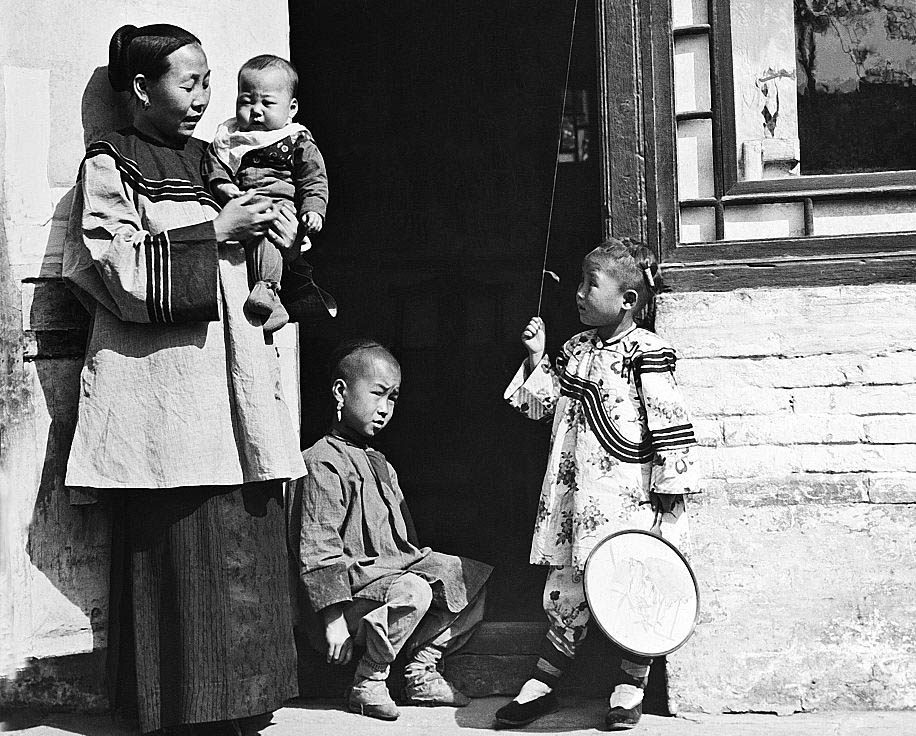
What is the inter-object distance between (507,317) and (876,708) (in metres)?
3.24

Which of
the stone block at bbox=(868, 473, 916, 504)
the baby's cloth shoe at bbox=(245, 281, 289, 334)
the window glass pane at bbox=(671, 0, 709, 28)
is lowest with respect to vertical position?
the stone block at bbox=(868, 473, 916, 504)

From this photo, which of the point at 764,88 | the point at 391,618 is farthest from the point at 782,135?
the point at 391,618

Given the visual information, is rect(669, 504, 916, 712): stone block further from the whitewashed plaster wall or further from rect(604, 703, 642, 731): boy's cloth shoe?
the whitewashed plaster wall

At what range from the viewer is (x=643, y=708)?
4156mm

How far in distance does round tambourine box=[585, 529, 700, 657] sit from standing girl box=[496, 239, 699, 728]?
0.11m

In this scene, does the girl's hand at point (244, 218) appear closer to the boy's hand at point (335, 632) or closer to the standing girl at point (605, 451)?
the standing girl at point (605, 451)

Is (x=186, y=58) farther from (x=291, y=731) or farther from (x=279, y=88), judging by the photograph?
(x=291, y=731)

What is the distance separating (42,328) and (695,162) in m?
2.25

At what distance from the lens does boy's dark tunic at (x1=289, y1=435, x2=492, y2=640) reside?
4.07 meters

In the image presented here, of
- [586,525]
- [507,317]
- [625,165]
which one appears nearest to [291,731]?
[586,525]

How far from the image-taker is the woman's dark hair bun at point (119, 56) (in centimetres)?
374

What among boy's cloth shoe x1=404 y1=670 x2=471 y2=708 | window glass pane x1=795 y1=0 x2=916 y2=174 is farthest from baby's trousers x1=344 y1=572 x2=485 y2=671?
window glass pane x1=795 y1=0 x2=916 y2=174

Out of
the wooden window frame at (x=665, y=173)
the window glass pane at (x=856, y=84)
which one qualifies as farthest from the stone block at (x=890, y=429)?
the window glass pane at (x=856, y=84)

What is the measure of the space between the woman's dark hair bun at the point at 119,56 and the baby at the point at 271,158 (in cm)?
34
